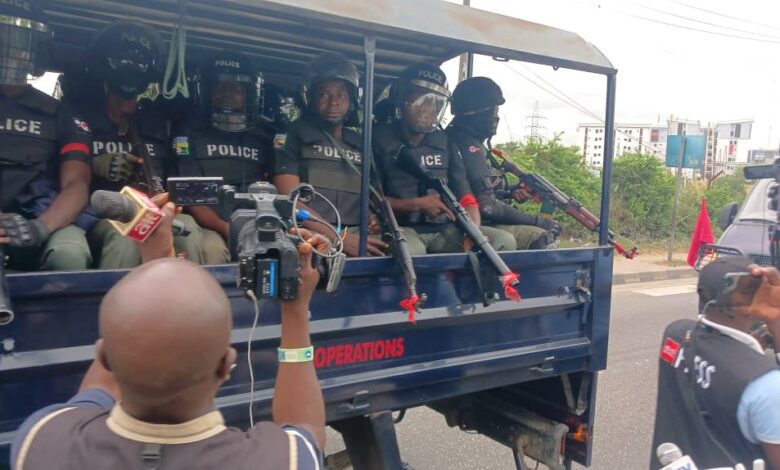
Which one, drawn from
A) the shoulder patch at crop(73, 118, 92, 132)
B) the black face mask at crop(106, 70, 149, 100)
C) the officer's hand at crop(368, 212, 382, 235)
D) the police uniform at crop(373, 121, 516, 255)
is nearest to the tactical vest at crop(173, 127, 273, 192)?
the black face mask at crop(106, 70, 149, 100)

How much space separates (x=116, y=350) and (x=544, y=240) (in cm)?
274

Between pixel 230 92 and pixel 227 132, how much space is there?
203mm

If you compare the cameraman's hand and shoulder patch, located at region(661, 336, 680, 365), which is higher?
the cameraman's hand

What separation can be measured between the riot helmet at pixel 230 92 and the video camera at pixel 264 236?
4.83ft

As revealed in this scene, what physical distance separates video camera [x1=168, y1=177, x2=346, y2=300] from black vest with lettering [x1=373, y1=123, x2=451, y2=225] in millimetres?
1660

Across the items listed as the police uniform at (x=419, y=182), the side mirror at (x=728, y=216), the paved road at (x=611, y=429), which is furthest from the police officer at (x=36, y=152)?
the side mirror at (x=728, y=216)

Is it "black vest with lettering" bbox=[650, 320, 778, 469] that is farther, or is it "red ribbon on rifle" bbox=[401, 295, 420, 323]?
"red ribbon on rifle" bbox=[401, 295, 420, 323]

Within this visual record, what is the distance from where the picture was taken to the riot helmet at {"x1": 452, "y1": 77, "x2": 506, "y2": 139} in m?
4.02

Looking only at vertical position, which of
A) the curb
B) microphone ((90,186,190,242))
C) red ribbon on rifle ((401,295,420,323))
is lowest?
the curb

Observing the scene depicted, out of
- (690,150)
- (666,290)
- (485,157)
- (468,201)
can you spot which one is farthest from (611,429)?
(690,150)

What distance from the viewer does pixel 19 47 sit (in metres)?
2.26

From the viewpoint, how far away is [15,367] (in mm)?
1706

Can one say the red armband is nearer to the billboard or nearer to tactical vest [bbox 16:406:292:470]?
tactical vest [bbox 16:406:292:470]

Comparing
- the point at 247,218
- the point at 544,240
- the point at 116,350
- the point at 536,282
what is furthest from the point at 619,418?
the point at 116,350
